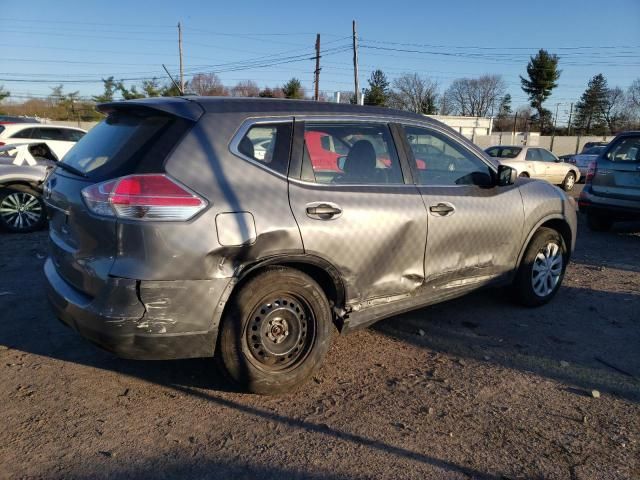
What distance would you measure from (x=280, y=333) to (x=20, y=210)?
626cm

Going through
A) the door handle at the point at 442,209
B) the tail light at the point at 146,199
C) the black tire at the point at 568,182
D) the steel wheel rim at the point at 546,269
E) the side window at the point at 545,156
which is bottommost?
the black tire at the point at 568,182

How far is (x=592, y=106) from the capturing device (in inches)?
2753

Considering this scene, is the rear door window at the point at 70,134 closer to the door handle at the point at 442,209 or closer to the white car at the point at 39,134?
the white car at the point at 39,134

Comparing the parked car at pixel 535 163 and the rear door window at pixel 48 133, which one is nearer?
the rear door window at pixel 48 133

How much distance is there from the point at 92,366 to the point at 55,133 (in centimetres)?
994

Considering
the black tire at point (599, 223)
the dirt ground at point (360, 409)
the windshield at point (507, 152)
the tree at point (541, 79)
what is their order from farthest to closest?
the tree at point (541, 79)
the windshield at point (507, 152)
the black tire at point (599, 223)
the dirt ground at point (360, 409)

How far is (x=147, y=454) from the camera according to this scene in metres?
2.62

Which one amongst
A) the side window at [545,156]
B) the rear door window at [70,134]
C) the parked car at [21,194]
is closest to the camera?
the parked car at [21,194]

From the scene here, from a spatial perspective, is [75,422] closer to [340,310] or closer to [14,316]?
[340,310]

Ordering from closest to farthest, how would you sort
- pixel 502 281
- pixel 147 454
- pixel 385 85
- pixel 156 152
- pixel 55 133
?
1. pixel 147 454
2. pixel 156 152
3. pixel 502 281
4. pixel 55 133
5. pixel 385 85

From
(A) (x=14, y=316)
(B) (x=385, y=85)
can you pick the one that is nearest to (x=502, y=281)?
(A) (x=14, y=316)

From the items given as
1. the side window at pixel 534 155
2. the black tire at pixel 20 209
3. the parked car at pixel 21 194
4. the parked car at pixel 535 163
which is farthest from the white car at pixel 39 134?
the side window at pixel 534 155

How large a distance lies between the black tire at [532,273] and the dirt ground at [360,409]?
0.34 meters

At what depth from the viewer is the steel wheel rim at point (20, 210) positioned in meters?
7.61
